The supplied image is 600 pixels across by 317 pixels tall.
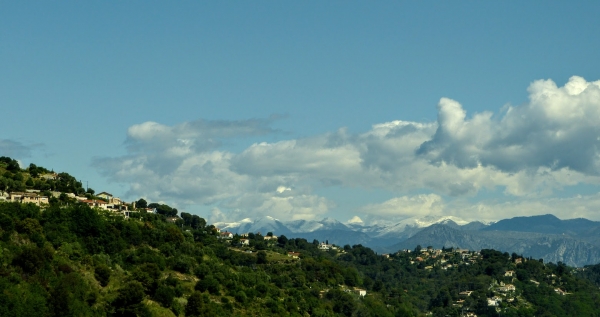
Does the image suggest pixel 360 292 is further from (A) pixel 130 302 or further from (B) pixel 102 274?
(A) pixel 130 302

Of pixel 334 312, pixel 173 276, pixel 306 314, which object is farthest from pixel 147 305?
pixel 334 312

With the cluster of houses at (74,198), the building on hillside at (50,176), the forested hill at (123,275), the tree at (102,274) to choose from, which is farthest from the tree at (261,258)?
the tree at (102,274)

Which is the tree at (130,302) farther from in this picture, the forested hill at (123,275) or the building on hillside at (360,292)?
the building on hillside at (360,292)

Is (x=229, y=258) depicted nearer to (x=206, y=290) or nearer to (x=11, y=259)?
(x=206, y=290)

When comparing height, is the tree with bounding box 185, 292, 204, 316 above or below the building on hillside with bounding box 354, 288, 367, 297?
below

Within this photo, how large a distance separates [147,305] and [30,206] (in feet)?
86.2

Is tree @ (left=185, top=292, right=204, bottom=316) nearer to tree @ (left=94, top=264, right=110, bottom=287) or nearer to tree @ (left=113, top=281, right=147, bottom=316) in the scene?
tree @ (left=113, top=281, right=147, bottom=316)

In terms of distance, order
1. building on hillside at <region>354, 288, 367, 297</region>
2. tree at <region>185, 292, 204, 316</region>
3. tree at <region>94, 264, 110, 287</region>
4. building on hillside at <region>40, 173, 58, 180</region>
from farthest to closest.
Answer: building on hillside at <region>354, 288, 367, 297</region>, building on hillside at <region>40, 173, 58, 180</region>, tree at <region>185, 292, 204, 316</region>, tree at <region>94, 264, 110, 287</region>

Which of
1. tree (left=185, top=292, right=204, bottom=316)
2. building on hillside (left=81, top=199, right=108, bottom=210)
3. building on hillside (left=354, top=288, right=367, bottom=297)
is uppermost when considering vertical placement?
building on hillside (left=81, top=199, right=108, bottom=210)

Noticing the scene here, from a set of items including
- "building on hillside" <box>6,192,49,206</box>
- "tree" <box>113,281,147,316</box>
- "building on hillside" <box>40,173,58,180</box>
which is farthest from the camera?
"building on hillside" <box>40,173,58,180</box>

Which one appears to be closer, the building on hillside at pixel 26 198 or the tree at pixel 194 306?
the tree at pixel 194 306

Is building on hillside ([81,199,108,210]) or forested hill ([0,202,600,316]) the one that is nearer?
forested hill ([0,202,600,316])

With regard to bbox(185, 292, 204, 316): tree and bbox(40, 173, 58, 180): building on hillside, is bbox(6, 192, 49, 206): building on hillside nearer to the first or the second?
bbox(40, 173, 58, 180): building on hillside

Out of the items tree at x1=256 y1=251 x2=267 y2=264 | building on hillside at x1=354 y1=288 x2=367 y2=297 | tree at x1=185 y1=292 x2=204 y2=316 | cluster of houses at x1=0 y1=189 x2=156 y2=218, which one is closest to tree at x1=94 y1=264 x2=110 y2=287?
tree at x1=185 y1=292 x2=204 y2=316
